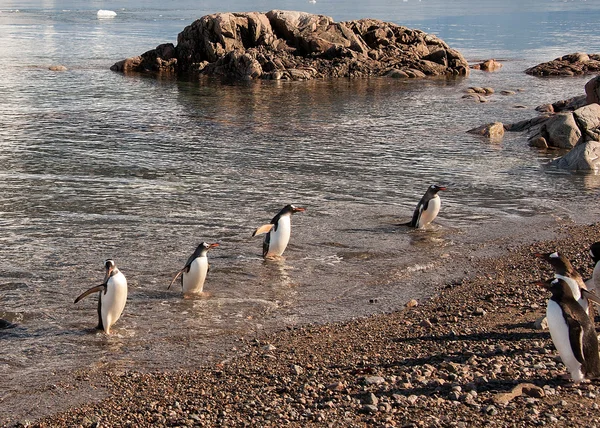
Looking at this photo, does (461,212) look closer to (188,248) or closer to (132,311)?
(188,248)

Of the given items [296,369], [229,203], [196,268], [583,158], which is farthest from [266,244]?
[583,158]

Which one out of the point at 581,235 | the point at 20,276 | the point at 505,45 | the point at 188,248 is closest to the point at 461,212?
the point at 581,235

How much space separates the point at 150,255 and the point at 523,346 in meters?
6.29

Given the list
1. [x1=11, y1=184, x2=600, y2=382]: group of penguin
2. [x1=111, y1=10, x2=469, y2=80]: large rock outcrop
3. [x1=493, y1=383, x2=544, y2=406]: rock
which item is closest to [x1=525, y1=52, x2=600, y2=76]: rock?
[x1=111, y1=10, x2=469, y2=80]: large rock outcrop

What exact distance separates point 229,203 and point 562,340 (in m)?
9.39

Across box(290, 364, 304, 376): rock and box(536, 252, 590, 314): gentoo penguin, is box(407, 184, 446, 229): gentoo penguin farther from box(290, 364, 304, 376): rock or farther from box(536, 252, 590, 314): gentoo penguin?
box(290, 364, 304, 376): rock

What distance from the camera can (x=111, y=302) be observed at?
9523mm

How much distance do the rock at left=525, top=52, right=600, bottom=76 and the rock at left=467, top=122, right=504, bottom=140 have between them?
57.0 feet

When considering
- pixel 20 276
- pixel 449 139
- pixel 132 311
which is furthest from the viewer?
pixel 449 139

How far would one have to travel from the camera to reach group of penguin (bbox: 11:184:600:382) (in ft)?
24.6

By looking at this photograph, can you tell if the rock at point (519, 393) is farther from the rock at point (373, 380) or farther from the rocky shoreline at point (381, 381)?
the rock at point (373, 380)

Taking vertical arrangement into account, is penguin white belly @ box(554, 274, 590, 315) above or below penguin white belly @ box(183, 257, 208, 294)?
above

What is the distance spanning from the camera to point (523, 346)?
845 centimetres

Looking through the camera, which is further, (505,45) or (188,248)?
(505,45)
